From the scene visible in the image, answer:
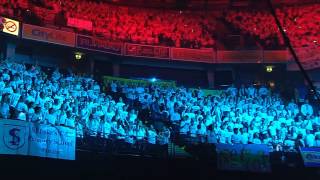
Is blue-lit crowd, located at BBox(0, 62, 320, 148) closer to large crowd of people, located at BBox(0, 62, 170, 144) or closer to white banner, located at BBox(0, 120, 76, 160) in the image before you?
large crowd of people, located at BBox(0, 62, 170, 144)

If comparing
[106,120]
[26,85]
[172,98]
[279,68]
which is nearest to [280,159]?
[172,98]

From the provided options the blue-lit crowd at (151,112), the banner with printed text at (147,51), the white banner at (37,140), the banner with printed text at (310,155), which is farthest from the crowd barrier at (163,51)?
the white banner at (37,140)

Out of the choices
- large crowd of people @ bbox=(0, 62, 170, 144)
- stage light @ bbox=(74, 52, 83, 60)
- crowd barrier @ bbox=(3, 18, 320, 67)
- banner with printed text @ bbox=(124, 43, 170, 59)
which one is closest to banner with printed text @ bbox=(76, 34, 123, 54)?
crowd barrier @ bbox=(3, 18, 320, 67)

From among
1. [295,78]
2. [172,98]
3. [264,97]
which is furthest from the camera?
[295,78]

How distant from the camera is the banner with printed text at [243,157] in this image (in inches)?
576

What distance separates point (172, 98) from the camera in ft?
54.3

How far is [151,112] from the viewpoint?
1641cm

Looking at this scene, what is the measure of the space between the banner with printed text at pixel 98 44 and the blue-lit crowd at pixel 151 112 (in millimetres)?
4115

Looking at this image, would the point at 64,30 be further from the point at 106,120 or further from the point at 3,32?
the point at 106,120

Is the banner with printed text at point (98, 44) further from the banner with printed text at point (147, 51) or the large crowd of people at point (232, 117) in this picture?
the large crowd of people at point (232, 117)

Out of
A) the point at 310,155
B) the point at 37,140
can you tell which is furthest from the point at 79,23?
the point at 310,155

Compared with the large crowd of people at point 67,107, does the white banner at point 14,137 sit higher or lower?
lower

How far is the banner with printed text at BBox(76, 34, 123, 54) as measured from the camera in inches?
851

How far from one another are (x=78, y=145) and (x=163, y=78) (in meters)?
11.3
